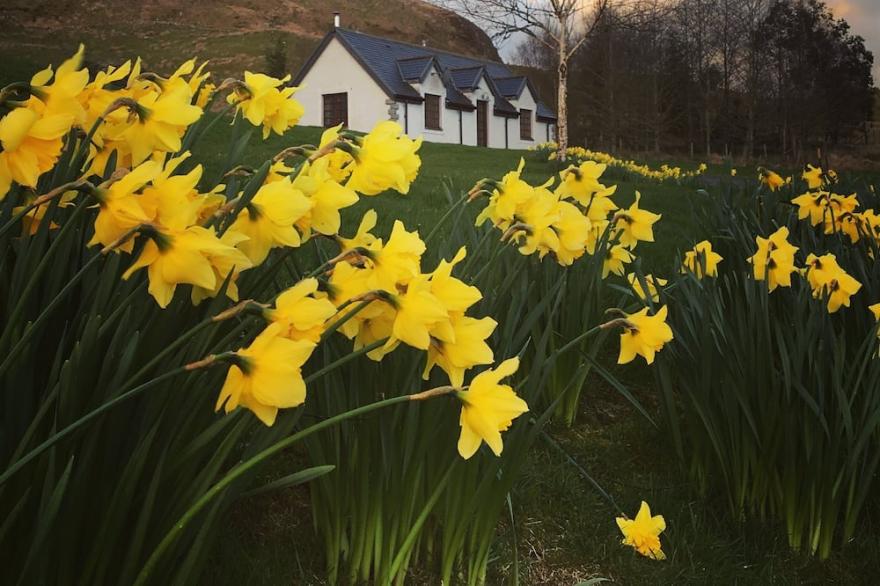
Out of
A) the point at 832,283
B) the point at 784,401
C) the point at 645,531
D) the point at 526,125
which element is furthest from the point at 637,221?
the point at 526,125

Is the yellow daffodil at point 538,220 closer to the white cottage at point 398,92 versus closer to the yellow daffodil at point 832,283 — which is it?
the yellow daffodil at point 832,283

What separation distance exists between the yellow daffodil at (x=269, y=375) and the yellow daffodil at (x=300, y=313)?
4cm

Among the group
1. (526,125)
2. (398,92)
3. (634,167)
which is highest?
(398,92)

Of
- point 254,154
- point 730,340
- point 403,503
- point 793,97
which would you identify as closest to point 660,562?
point 730,340

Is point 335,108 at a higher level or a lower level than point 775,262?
higher

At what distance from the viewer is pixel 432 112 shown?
90.8 ft

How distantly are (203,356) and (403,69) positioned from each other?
90.3 feet

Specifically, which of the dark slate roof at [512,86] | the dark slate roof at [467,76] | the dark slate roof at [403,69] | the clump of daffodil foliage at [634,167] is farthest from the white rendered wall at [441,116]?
the clump of daffodil foliage at [634,167]

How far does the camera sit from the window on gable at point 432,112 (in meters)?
27.4

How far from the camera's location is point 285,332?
92 cm

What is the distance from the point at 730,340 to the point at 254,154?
9.20 meters

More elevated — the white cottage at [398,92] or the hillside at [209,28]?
the hillside at [209,28]

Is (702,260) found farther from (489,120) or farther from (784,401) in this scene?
(489,120)

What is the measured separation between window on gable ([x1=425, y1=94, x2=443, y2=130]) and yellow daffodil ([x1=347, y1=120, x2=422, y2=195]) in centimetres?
2686
